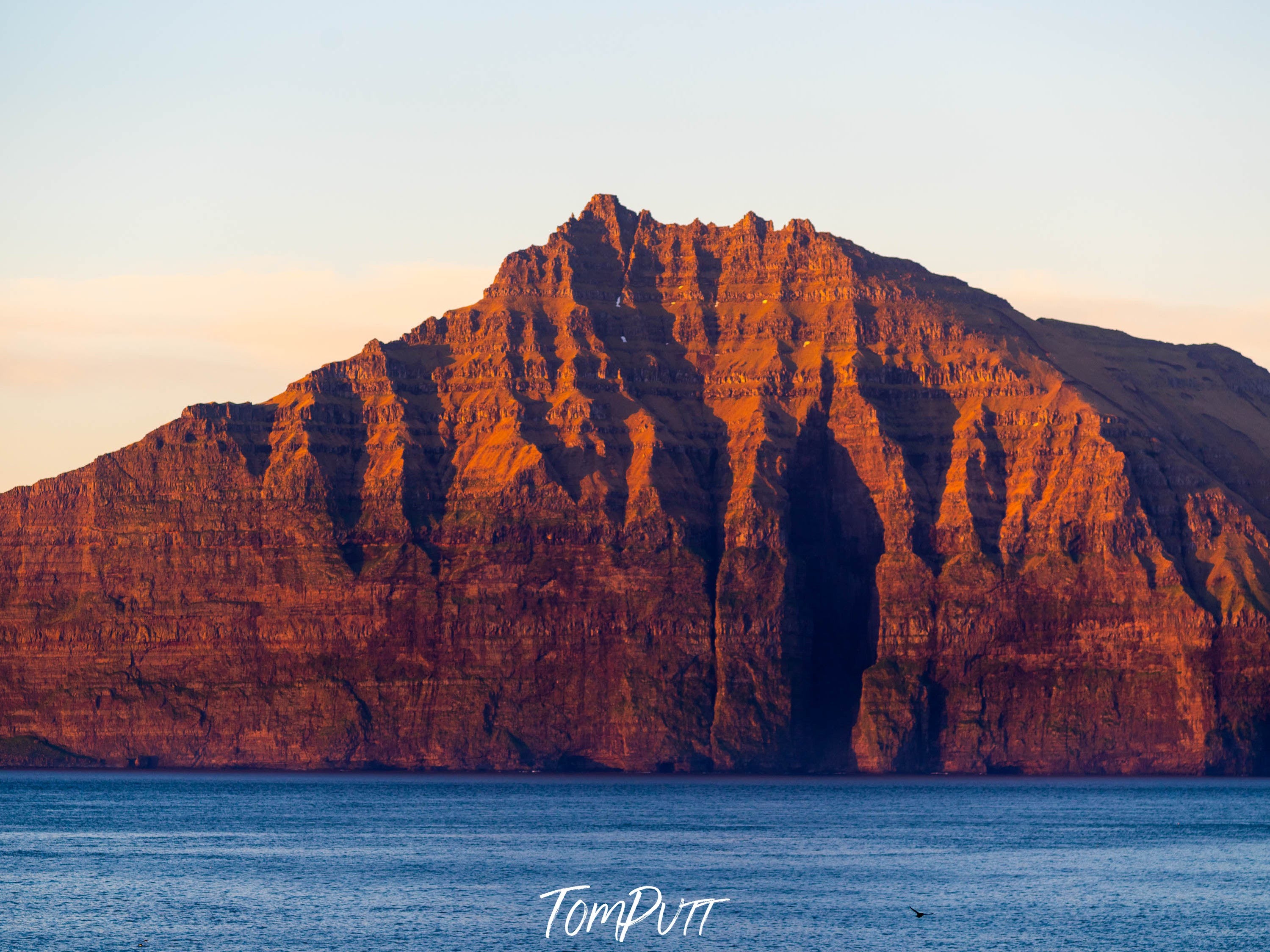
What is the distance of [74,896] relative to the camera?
16100 cm

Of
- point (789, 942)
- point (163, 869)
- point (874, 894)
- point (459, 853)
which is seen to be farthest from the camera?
point (459, 853)

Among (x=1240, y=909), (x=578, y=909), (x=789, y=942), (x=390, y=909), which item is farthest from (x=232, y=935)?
(x=1240, y=909)

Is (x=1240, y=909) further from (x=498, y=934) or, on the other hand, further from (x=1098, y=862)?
(x=498, y=934)

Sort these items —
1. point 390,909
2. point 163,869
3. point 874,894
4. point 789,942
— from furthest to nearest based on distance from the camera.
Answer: point 163,869, point 874,894, point 390,909, point 789,942

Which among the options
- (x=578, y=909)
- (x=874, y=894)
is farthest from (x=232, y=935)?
(x=874, y=894)

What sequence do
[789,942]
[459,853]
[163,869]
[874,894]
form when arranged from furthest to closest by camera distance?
[459,853], [163,869], [874,894], [789,942]

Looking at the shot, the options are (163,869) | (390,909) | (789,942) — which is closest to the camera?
(789,942)

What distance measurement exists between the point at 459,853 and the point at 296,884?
24.3 metres

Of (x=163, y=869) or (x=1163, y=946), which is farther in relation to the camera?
(x=163, y=869)

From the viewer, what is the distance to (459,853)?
627 feet

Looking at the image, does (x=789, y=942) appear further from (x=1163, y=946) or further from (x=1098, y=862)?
(x=1098, y=862)

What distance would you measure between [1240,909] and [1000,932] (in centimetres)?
2090

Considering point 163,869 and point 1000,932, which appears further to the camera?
point 163,869

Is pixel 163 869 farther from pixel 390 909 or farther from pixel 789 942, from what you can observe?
pixel 789 942
